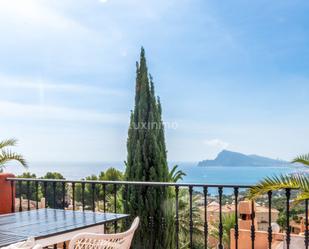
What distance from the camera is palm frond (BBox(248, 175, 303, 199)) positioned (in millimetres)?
2945

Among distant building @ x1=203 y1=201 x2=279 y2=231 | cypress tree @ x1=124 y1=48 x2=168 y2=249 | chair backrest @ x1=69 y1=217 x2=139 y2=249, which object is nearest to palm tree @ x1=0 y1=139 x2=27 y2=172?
cypress tree @ x1=124 y1=48 x2=168 y2=249

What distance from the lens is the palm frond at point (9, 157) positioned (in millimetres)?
6270

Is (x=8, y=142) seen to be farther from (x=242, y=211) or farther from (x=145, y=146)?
(x=242, y=211)

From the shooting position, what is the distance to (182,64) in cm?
2139

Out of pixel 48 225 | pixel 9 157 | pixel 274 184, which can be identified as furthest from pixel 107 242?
pixel 9 157

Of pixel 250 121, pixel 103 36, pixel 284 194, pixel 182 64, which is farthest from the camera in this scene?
pixel 250 121

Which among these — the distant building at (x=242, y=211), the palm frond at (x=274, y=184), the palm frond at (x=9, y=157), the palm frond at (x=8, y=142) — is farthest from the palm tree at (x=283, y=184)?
the palm frond at (x=8, y=142)

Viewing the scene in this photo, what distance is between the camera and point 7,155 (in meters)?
6.32

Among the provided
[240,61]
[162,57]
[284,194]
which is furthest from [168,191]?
[240,61]

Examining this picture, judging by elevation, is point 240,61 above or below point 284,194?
above

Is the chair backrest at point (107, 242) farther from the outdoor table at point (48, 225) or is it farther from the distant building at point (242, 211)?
the distant building at point (242, 211)

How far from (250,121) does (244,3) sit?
14.0 metres

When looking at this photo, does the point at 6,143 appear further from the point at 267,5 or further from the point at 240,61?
the point at 240,61

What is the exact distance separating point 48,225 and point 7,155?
404 cm
